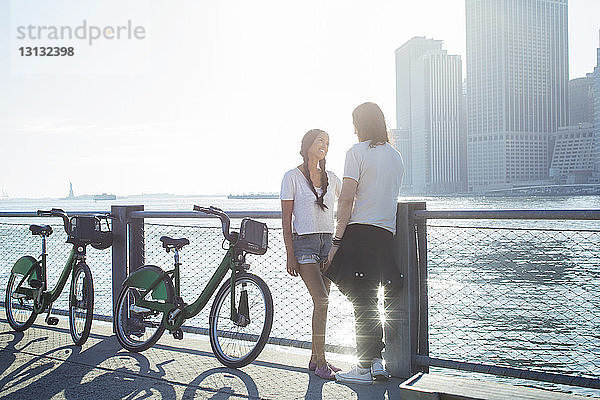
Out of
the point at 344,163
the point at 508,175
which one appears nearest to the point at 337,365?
the point at 344,163

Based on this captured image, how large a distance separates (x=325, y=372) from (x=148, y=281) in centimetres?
174

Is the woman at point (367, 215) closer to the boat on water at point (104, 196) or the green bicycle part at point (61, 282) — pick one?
the green bicycle part at point (61, 282)

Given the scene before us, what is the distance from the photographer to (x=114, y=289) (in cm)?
635

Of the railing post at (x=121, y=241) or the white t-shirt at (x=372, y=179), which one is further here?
the railing post at (x=121, y=241)

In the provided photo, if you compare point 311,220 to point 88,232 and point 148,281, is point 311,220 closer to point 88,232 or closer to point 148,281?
point 148,281

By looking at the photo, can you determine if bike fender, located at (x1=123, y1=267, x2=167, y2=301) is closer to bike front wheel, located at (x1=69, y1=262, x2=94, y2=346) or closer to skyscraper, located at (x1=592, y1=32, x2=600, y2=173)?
bike front wheel, located at (x1=69, y1=262, x2=94, y2=346)

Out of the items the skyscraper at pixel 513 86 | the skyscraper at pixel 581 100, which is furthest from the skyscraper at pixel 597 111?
the skyscraper at pixel 513 86

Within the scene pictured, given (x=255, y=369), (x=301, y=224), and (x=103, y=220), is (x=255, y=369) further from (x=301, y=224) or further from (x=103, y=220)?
(x=103, y=220)

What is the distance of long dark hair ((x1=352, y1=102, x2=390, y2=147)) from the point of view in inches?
170

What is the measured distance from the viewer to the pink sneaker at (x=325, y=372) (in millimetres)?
4594

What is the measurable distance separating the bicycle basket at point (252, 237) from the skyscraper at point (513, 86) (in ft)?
492

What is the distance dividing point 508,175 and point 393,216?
153m

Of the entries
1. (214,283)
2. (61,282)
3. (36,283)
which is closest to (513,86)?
(36,283)

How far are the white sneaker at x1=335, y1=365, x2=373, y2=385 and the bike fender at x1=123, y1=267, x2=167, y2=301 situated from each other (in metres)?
1.68
